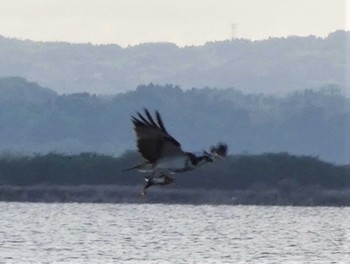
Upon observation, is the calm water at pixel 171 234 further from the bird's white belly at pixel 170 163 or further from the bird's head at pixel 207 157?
the bird's head at pixel 207 157

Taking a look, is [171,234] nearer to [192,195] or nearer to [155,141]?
[192,195]

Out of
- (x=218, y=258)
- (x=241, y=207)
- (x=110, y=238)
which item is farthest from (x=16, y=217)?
(x=218, y=258)

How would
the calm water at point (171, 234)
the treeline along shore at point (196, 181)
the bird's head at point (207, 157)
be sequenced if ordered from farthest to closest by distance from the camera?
the treeline along shore at point (196, 181) < the calm water at point (171, 234) < the bird's head at point (207, 157)

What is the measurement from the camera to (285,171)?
273 feet

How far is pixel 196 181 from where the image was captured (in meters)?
82.4

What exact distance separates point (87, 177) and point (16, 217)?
5006 millimetres

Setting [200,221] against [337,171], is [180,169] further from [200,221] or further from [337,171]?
[337,171]

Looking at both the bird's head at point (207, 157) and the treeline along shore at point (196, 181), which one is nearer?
the bird's head at point (207, 157)

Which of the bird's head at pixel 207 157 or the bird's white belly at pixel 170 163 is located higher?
→ the bird's head at pixel 207 157

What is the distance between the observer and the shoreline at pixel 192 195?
82969 millimetres

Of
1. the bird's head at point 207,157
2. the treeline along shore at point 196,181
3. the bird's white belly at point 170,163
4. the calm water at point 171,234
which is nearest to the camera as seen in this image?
the bird's head at point 207,157

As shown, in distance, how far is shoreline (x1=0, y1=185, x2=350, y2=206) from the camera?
8297 cm

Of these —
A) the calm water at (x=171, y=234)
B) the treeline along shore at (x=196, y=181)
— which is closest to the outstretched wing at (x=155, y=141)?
the calm water at (x=171, y=234)

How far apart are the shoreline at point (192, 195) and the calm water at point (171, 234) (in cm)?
81
